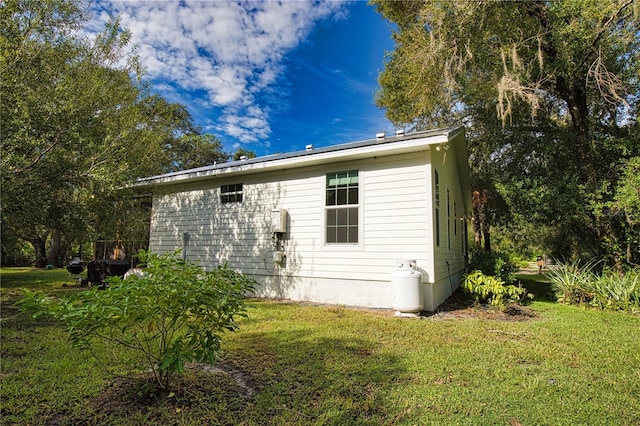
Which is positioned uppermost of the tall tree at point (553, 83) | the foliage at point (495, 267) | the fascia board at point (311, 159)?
the tall tree at point (553, 83)

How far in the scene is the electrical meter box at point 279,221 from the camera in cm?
753

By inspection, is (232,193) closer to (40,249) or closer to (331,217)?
(331,217)

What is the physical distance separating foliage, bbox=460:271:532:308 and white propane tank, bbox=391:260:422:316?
1.84 m

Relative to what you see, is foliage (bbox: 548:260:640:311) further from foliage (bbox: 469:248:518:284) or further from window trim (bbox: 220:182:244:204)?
window trim (bbox: 220:182:244:204)

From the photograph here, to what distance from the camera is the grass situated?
2.47 m

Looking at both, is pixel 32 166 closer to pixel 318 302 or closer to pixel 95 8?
pixel 95 8

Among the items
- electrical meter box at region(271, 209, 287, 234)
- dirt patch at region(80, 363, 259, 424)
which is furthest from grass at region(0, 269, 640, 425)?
electrical meter box at region(271, 209, 287, 234)

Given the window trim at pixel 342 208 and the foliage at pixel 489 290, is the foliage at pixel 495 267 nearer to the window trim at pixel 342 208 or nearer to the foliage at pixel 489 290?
the foliage at pixel 489 290

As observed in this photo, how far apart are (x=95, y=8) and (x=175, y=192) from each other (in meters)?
4.59

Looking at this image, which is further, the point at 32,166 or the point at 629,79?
Result: the point at 629,79

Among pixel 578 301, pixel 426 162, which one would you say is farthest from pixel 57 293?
pixel 578 301

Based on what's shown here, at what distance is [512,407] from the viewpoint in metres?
2.62

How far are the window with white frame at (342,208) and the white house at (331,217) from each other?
22 mm

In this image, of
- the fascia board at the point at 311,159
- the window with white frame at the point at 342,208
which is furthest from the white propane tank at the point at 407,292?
the fascia board at the point at 311,159
